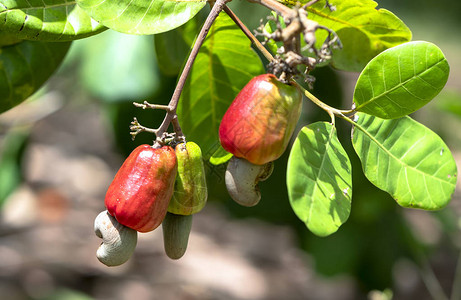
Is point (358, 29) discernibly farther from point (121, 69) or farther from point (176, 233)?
point (121, 69)

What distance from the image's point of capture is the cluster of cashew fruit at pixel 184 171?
91 cm

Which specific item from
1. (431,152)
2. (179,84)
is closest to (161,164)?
(179,84)

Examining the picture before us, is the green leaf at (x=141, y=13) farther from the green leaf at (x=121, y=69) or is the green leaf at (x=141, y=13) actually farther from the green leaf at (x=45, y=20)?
the green leaf at (x=121, y=69)

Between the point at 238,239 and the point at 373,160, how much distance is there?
140 inches

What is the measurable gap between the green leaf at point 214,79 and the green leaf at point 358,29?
0.17m

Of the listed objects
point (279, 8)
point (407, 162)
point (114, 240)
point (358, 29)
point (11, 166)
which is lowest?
point (11, 166)

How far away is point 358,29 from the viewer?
46.1 inches

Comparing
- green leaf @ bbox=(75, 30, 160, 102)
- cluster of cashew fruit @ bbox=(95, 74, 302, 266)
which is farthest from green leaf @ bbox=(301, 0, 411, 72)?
green leaf @ bbox=(75, 30, 160, 102)

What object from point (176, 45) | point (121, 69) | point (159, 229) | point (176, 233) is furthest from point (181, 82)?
point (159, 229)

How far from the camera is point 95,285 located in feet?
12.7

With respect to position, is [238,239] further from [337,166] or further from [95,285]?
[337,166]

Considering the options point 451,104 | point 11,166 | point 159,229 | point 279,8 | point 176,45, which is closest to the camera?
point 279,8

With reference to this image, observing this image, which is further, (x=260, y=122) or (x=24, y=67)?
(x=24, y=67)

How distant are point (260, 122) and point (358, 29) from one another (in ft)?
1.29
